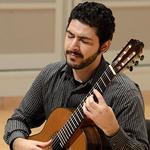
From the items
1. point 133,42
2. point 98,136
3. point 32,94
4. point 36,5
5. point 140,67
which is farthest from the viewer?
point 140,67

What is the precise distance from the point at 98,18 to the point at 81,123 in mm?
396

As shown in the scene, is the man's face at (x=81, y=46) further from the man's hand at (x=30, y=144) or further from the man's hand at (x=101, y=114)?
the man's hand at (x=30, y=144)

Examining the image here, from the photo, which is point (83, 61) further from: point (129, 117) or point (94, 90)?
point (129, 117)

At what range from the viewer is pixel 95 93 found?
145 centimetres

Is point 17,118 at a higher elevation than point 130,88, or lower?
lower

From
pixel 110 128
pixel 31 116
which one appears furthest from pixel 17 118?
pixel 110 128

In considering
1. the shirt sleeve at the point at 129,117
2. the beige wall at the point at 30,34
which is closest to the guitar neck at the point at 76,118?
the shirt sleeve at the point at 129,117

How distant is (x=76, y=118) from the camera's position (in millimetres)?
1576

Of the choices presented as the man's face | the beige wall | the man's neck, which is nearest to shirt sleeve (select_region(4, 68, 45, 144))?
the man's neck

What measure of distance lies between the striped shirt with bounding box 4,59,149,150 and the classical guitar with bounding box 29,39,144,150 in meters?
0.06

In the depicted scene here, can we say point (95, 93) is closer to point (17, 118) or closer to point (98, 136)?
point (98, 136)

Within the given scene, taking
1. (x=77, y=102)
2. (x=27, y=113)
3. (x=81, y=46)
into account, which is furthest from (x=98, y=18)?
(x=27, y=113)

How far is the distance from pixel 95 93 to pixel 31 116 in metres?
0.54

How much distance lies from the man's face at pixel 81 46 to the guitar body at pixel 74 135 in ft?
0.68
